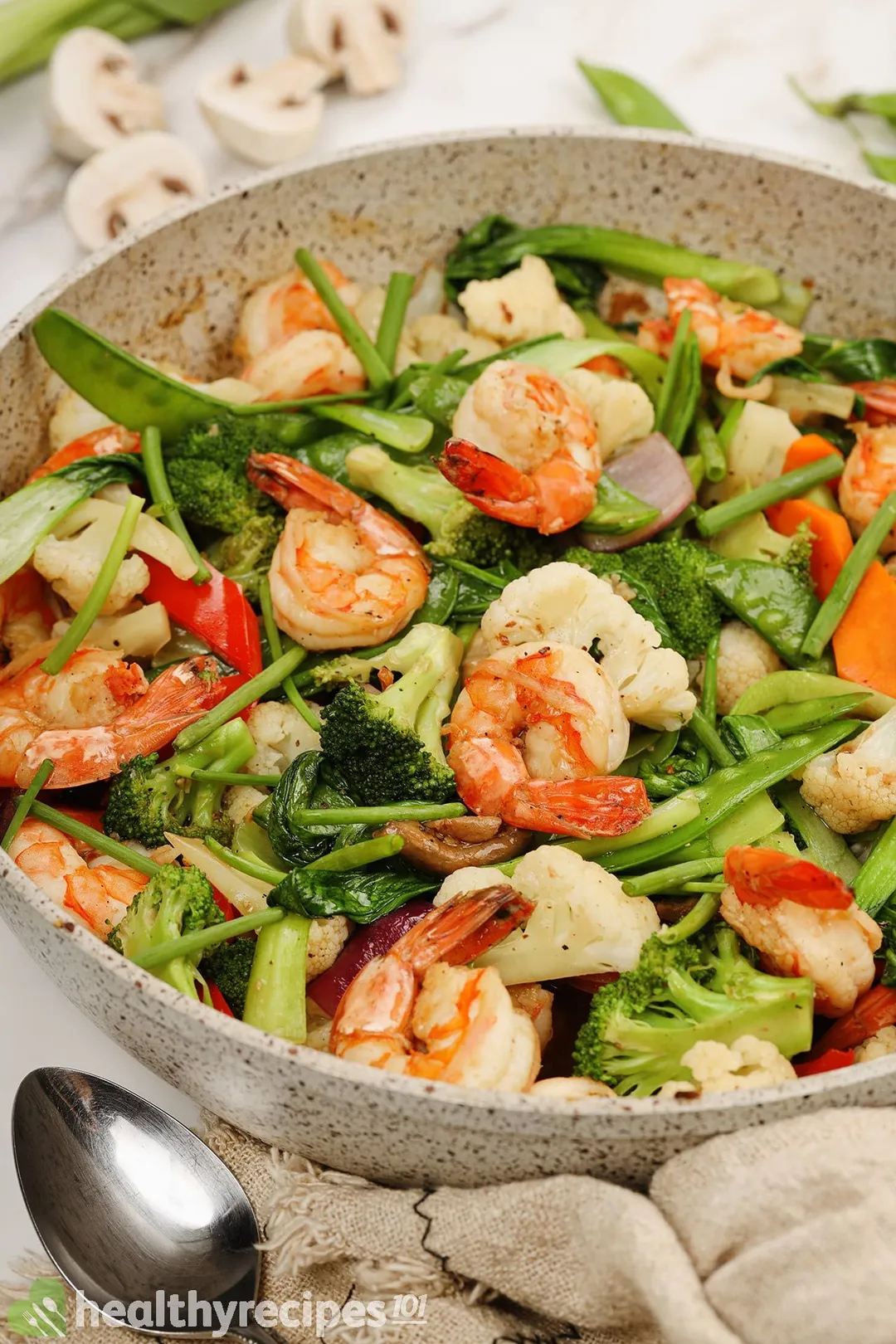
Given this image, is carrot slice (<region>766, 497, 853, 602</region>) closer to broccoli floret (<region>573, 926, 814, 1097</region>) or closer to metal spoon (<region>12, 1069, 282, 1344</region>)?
broccoli floret (<region>573, 926, 814, 1097</region>)

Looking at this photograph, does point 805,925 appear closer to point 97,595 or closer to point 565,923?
point 565,923

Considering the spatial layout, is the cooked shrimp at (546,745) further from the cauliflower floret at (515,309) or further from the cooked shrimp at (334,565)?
the cauliflower floret at (515,309)

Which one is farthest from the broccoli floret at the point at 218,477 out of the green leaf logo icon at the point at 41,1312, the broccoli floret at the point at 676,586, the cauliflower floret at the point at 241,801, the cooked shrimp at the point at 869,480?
the green leaf logo icon at the point at 41,1312

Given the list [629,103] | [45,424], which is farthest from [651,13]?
[45,424]

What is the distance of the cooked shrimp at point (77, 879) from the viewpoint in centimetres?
220

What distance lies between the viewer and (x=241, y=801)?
2.48m

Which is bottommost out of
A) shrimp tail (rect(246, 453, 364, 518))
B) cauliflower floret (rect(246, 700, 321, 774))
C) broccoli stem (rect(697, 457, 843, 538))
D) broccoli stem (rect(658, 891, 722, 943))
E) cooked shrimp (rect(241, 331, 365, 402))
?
broccoli stem (rect(658, 891, 722, 943))

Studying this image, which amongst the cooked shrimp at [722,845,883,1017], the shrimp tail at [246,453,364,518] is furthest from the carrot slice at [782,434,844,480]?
the cooked shrimp at [722,845,883,1017]

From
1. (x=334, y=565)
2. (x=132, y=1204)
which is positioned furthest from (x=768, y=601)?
(x=132, y=1204)

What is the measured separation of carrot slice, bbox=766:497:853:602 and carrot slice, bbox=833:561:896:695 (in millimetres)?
79

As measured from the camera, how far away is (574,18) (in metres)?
4.22

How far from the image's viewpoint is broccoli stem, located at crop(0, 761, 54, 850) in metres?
2.28

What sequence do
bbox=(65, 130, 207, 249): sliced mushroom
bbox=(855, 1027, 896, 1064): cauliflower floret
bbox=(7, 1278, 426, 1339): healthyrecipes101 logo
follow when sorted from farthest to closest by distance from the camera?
1. bbox=(65, 130, 207, 249): sliced mushroom
2. bbox=(855, 1027, 896, 1064): cauliflower floret
3. bbox=(7, 1278, 426, 1339): healthyrecipes101 logo

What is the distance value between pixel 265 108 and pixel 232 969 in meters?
2.68
